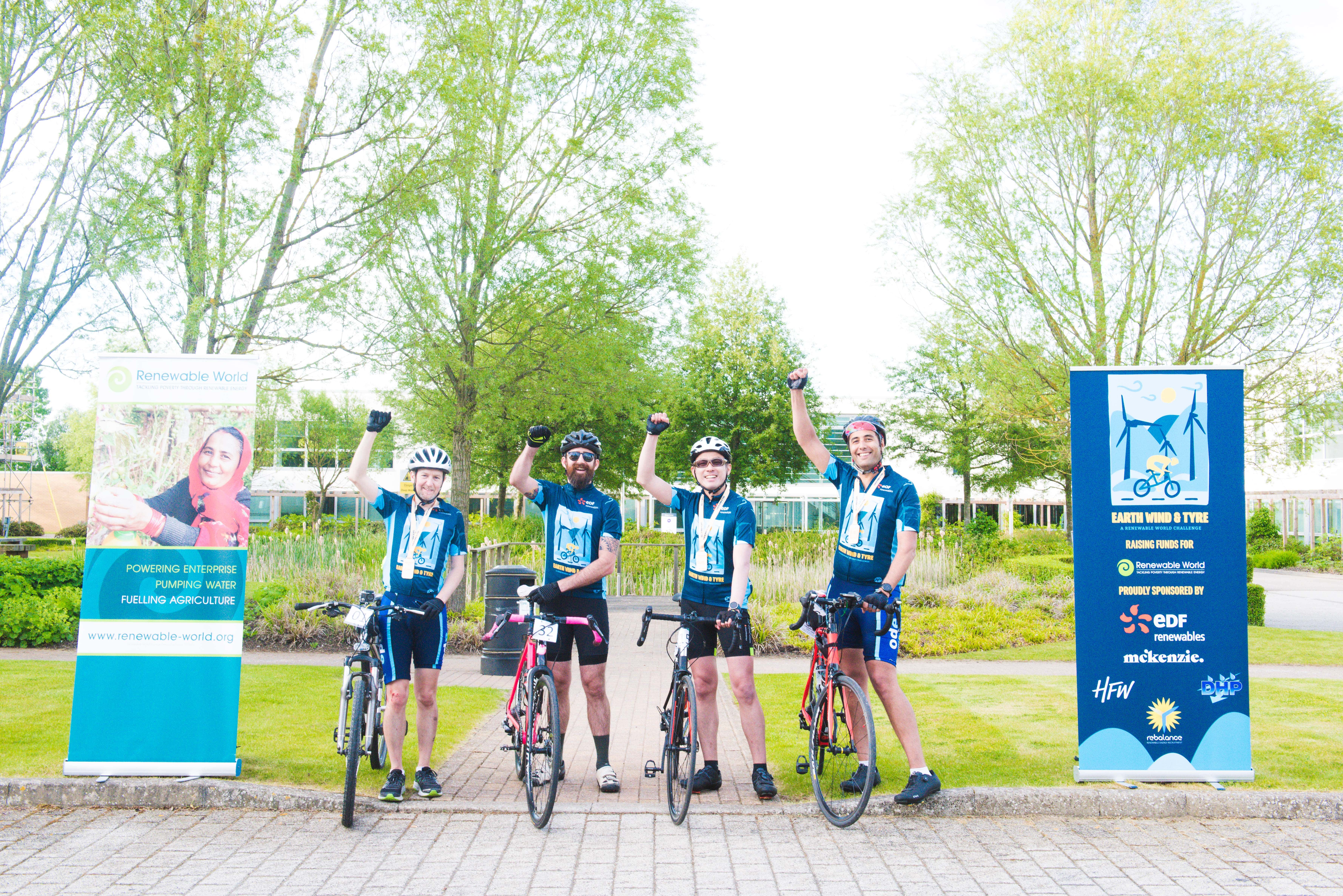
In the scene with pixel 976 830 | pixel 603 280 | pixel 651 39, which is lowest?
pixel 976 830

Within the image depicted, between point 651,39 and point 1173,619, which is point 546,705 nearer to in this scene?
point 1173,619

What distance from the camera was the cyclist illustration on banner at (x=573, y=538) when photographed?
19.0 feet

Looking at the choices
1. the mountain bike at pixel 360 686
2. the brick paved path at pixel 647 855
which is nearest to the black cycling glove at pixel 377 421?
the mountain bike at pixel 360 686

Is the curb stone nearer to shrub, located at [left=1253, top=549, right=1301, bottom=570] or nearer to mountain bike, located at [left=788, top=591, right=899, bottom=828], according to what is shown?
mountain bike, located at [left=788, top=591, right=899, bottom=828]

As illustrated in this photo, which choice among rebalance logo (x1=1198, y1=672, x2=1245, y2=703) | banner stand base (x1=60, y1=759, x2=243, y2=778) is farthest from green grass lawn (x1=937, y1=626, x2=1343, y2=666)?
banner stand base (x1=60, y1=759, x2=243, y2=778)

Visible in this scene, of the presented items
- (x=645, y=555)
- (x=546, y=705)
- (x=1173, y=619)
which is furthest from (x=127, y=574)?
(x=645, y=555)

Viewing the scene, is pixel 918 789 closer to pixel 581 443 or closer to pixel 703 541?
pixel 703 541

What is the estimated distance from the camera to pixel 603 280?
1376 centimetres

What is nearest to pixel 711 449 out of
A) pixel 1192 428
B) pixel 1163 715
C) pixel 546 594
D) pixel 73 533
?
pixel 546 594

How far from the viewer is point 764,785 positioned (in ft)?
18.1

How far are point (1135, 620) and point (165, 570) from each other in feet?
19.3

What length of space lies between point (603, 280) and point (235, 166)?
492 centimetres

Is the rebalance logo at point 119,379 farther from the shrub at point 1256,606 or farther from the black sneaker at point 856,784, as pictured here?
the shrub at point 1256,606

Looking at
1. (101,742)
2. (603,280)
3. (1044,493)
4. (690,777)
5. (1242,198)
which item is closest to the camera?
(690,777)
